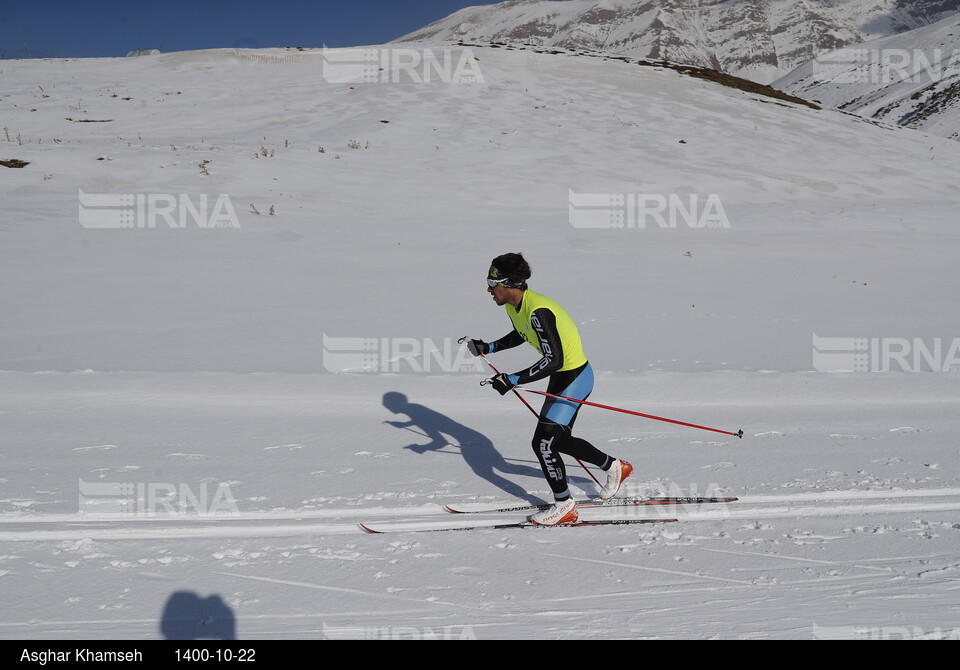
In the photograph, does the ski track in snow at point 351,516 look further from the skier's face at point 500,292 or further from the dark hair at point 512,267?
the dark hair at point 512,267

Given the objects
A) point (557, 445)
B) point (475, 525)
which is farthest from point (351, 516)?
point (557, 445)

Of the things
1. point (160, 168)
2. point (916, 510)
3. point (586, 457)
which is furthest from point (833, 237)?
point (160, 168)

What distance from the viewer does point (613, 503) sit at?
193 inches

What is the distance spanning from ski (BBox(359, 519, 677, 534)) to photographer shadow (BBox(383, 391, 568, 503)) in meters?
0.49

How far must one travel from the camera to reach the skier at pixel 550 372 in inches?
175

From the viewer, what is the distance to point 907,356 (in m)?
8.14

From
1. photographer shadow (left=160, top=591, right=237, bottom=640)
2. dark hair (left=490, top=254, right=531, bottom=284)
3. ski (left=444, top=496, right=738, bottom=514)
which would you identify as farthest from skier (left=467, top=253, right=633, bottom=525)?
photographer shadow (left=160, top=591, right=237, bottom=640)

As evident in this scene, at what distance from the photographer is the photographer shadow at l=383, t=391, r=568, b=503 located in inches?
212

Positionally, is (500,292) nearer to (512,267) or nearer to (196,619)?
(512,267)

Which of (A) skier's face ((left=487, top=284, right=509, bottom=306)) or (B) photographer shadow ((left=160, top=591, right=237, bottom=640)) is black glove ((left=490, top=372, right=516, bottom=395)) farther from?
(B) photographer shadow ((left=160, top=591, right=237, bottom=640))

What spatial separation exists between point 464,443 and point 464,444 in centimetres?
2

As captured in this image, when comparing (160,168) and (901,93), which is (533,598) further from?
(901,93)

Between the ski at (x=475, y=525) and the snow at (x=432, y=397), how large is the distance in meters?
0.12

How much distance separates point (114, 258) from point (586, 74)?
70.2ft
